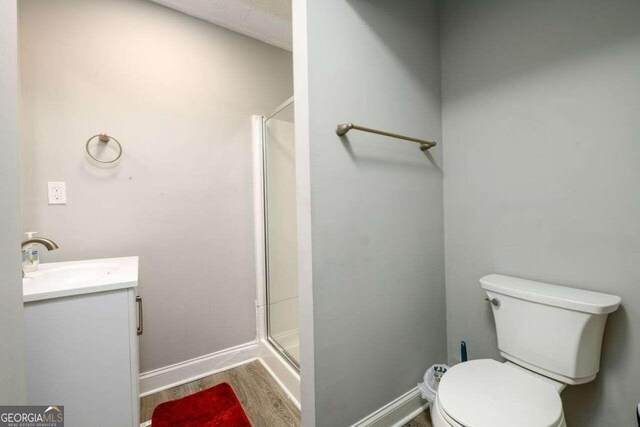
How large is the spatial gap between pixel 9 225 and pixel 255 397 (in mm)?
1475

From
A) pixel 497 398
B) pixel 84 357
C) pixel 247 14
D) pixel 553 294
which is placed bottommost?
pixel 497 398

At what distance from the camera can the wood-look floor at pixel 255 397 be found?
1.41 m

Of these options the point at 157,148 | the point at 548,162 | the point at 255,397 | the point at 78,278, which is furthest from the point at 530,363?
the point at 157,148

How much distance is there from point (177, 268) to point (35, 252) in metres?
0.67

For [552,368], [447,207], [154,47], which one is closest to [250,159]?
[154,47]

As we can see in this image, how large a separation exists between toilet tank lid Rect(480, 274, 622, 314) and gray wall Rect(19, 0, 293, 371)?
158 centimetres

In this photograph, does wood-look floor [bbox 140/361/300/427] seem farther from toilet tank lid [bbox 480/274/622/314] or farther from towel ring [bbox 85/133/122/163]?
towel ring [bbox 85/133/122/163]

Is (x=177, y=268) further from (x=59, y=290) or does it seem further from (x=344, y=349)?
(x=344, y=349)

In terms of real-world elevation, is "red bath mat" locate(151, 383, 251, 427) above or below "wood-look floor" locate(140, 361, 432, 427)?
above

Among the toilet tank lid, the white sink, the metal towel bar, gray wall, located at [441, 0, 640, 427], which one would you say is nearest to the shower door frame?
the white sink

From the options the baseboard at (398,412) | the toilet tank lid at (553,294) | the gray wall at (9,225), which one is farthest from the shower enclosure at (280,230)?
the gray wall at (9,225)

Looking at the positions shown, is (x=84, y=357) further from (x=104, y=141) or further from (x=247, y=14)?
(x=247, y=14)

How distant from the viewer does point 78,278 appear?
1.22 metres

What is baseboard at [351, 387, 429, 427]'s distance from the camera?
1.25 m
